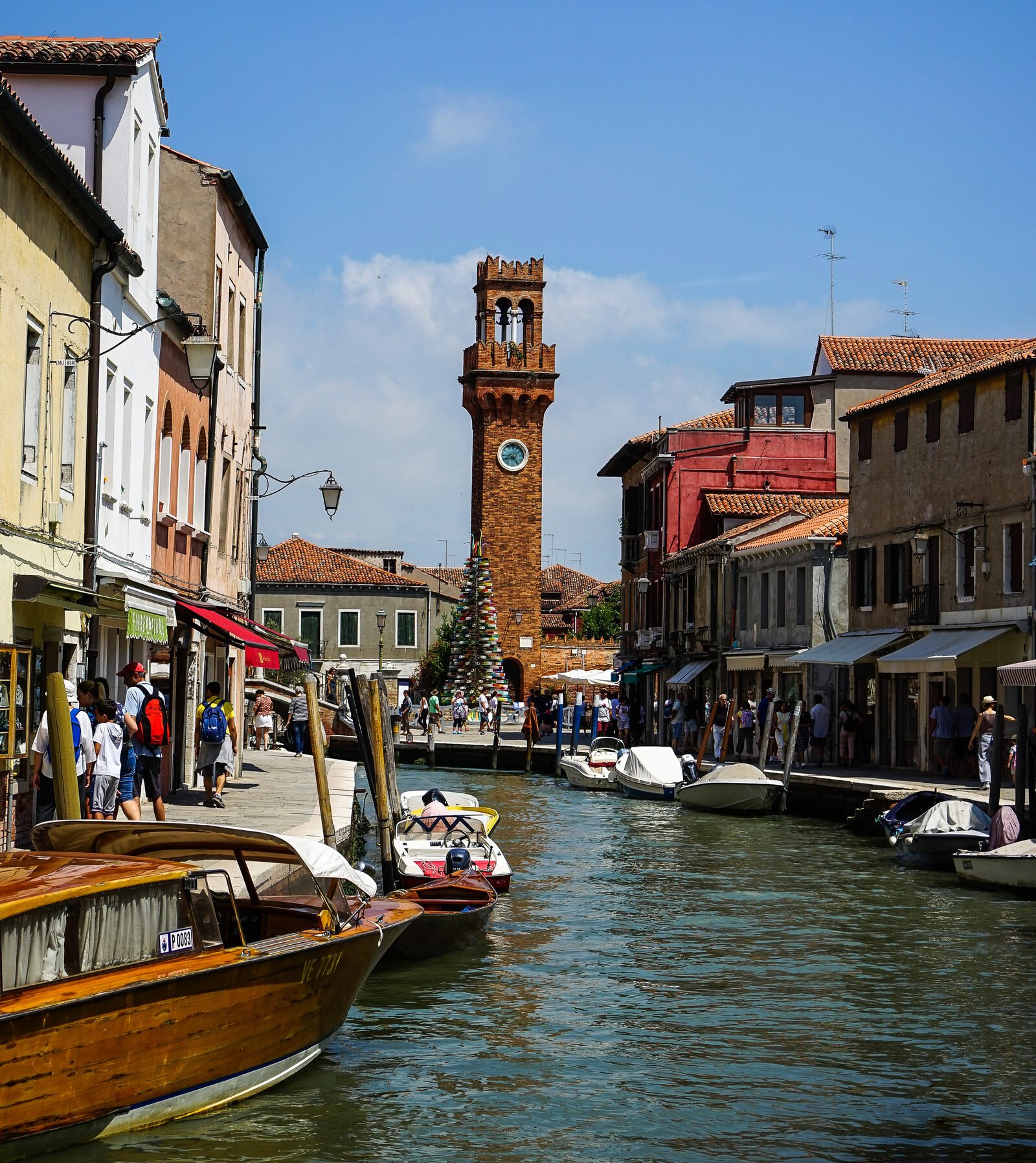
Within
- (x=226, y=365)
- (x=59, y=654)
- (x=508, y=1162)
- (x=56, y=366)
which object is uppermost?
(x=226, y=365)

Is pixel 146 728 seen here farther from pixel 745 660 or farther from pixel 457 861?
pixel 745 660

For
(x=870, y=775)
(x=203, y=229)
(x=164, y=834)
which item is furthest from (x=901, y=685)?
(x=164, y=834)

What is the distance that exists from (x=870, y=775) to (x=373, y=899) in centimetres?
2082

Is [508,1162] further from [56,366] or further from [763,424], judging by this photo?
[763,424]

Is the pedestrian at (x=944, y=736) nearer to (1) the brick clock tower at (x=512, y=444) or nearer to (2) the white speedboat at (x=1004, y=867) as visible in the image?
(2) the white speedboat at (x=1004, y=867)

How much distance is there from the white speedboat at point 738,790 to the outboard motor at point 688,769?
3.57 meters

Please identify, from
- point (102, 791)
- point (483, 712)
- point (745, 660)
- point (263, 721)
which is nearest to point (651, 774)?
point (263, 721)

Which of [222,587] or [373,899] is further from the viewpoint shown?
[222,587]

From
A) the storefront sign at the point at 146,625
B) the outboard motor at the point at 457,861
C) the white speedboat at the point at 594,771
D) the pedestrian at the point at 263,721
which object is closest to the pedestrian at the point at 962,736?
the white speedboat at the point at 594,771

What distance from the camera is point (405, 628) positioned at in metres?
84.1

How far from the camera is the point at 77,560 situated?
1786 cm

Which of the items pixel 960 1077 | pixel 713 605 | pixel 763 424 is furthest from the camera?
pixel 763 424

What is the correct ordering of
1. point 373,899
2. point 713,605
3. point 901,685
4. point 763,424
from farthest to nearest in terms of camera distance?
1. point 763,424
2. point 713,605
3. point 901,685
4. point 373,899

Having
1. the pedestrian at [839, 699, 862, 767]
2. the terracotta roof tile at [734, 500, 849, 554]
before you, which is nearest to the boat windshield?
the pedestrian at [839, 699, 862, 767]
